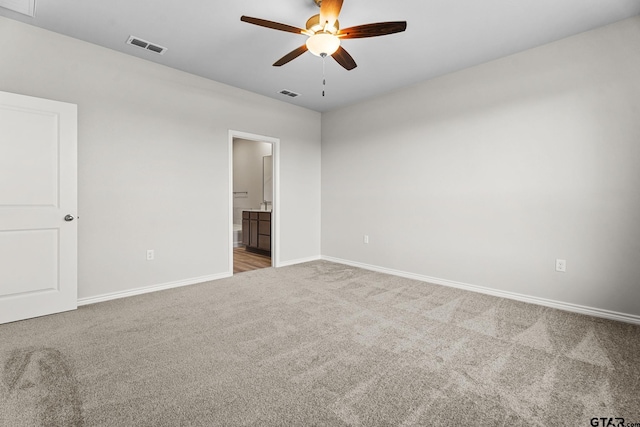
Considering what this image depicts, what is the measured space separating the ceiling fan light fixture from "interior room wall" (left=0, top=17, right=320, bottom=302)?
7.31 feet

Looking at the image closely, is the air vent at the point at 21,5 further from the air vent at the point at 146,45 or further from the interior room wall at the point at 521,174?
the interior room wall at the point at 521,174

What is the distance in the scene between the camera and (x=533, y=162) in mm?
3033

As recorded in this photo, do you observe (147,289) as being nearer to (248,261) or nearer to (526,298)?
(248,261)

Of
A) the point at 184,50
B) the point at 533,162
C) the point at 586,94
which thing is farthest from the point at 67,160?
the point at 586,94

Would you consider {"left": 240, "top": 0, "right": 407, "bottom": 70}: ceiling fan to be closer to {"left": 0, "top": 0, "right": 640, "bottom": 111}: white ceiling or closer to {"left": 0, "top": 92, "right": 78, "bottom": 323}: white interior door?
{"left": 0, "top": 0, "right": 640, "bottom": 111}: white ceiling

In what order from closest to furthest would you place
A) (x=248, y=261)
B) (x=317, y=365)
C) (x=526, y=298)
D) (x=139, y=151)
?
(x=317, y=365)
(x=526, y=298)
(x=139, y=151)
(x=248, y=261)

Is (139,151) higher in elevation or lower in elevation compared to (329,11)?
lower

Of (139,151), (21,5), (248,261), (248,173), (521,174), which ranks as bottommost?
(248,261)

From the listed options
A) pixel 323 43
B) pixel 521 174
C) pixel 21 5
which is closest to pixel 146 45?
pixel 21 5

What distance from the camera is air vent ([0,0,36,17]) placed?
236cm

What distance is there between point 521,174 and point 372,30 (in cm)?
225

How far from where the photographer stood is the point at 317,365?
74.9 inches

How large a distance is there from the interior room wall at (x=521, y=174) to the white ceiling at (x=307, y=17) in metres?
0.30

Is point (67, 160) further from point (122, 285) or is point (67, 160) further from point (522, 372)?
point (522, 372)
